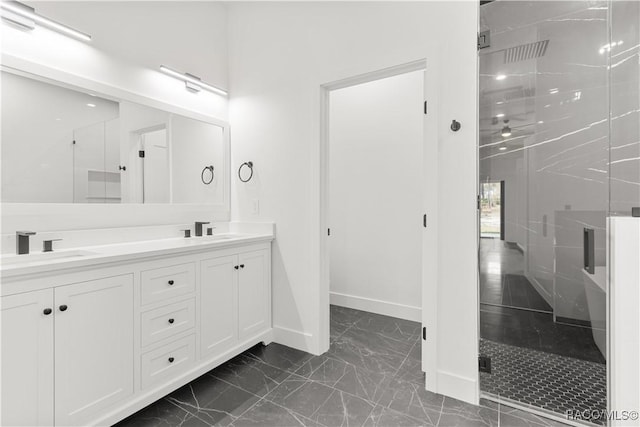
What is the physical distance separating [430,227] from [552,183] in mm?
705

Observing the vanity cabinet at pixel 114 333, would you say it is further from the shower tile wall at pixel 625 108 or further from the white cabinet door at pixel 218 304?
the shower tile wall at pixel 625 108

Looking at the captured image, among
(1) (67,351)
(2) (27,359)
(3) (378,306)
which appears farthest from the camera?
(3) (378,306)

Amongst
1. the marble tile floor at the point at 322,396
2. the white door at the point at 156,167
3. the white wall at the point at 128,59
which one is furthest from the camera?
the white door at the point at 156,167

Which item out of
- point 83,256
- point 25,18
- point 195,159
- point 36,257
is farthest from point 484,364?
point 25,18

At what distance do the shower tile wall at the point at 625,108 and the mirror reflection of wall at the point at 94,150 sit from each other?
2840mm

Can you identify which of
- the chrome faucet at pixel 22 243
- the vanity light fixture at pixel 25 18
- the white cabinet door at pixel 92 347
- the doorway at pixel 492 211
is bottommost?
the white cabinet door at pixel 92 347

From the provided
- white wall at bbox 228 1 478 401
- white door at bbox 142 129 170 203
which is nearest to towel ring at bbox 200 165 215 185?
white wall at bbox 228 1 478 401

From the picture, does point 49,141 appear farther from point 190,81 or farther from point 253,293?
point 253,293

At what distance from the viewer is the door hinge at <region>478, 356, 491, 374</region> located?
1830 millimetres

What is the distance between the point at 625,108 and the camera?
150 centimetres

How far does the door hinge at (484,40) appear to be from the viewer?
1800mm

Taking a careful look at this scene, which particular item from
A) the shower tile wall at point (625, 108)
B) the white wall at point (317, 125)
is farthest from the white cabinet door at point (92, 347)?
the shower tile wall at point (625, 108)

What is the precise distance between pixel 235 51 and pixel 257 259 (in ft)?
6.63

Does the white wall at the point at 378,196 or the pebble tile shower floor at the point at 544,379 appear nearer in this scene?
the pebble tile shower floor at the point at 544,379
